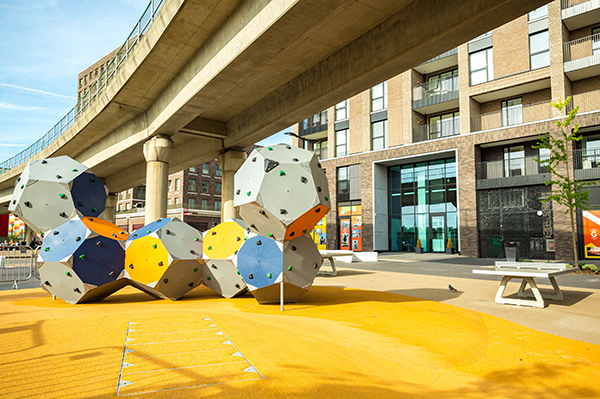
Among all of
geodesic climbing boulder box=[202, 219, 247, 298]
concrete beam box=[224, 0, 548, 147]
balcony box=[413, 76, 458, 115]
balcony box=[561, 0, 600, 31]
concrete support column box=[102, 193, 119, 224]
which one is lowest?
geodesic climbing boulder box=[202, 219, 247, 298]

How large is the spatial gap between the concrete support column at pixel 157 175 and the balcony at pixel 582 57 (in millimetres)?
24872

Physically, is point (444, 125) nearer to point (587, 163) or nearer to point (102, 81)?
point (587, 163)

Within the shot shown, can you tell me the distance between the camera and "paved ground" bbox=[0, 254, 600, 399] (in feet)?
11.1

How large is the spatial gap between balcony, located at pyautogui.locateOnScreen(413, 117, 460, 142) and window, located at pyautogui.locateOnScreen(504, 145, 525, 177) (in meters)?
4.35

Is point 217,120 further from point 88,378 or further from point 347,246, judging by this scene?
point 347,246

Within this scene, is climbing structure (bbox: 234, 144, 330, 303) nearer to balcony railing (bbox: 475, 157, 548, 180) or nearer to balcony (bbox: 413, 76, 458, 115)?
balcony railing (bbox: 475, 157, 548, 180)

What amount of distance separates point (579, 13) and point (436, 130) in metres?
11.6

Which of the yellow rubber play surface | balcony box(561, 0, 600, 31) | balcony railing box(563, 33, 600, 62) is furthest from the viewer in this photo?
balcony railing box(563, 33, 600, 62)

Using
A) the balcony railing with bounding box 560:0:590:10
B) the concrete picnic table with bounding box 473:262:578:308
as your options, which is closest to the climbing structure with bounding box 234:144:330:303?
the concrete picnic table with bounding box 473:262:578:308

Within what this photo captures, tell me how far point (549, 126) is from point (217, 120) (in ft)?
69.2

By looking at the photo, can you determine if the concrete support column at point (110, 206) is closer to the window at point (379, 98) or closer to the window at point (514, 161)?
the window at point (379, 98)

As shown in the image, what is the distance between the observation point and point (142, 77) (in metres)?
14.4

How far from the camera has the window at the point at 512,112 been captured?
26.9m

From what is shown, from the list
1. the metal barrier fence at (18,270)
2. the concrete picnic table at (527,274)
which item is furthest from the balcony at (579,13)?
the metal barrier fence at (18,270)
